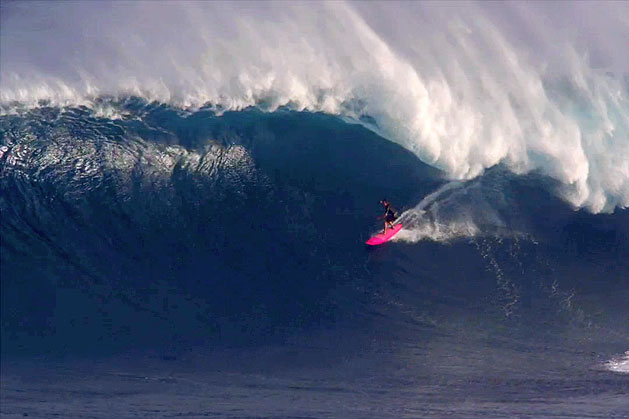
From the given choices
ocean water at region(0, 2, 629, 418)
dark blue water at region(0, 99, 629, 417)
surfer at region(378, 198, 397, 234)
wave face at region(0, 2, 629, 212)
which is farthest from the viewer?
wave face at region(0, 2, 629, 212)

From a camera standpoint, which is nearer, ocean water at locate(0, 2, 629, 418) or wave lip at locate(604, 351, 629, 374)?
ocean water at locate(0, 2, 629, 418)

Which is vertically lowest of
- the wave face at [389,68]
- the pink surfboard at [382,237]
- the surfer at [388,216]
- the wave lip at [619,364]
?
the wave lip at [619,364]

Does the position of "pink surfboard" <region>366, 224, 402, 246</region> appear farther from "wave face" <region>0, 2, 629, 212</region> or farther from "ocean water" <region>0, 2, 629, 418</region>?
"wave face" <region>0, 2, 629, 212</region>

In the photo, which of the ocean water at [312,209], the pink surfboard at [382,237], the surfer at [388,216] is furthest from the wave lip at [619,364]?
the surfer at [388,216]

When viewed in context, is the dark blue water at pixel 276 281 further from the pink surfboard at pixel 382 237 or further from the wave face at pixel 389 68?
the wave face at pixel 389 68

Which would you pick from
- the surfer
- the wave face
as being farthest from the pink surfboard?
the wave face

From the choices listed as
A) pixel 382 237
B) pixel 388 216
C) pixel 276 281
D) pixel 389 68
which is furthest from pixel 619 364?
pixel 389 68

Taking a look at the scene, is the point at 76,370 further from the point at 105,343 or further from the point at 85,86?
the point at 85,86
